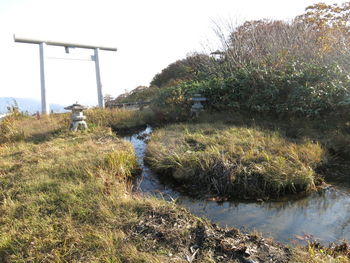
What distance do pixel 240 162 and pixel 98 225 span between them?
234 cm

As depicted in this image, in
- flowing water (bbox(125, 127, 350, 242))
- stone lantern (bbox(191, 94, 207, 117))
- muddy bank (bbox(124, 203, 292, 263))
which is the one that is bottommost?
flowing water (bbox(125, 127, 350, 242))

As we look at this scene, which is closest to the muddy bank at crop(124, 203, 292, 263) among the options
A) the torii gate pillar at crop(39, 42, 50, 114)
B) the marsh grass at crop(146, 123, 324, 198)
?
the marsh grass at crop(146, 123, 324, 198)

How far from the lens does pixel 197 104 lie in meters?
7.32

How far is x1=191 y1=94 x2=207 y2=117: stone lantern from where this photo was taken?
722cm

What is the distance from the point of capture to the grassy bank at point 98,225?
209cm

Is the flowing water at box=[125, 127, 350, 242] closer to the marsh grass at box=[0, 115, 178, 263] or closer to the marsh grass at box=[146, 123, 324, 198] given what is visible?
the marsh grass at box=[146, 123, 324, 198]

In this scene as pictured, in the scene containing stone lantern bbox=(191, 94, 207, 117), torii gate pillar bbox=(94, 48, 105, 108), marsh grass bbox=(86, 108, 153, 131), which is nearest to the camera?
stone lantern bbox=(191, 94, 207, 117)

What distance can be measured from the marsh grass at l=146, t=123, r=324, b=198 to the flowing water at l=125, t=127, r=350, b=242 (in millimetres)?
255

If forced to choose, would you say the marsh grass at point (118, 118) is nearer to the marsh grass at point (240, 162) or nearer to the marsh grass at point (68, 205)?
the marsh grass at point (68, 205)

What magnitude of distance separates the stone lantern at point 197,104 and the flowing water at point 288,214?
3.93m

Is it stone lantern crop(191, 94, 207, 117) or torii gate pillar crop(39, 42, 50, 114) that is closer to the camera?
stone lantern crop(191, 94, 207, 117)

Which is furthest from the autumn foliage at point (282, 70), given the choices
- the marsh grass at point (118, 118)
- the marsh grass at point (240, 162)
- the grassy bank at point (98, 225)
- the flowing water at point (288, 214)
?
the grassy bank at point (98, 225)

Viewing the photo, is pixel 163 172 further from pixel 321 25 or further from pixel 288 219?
pixel 321 25

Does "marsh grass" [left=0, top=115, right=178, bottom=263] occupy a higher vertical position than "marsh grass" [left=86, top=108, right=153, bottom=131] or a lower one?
lower
